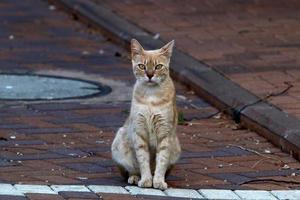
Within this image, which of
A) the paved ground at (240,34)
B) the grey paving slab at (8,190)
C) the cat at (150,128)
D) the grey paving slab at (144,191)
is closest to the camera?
the grey paving slab at (8,190)

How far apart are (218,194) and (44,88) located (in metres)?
3.47

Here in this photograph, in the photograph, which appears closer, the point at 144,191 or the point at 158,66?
the point at 144,191

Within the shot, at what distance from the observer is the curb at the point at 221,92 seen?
8.63 metres

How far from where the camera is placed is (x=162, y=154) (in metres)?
7.38

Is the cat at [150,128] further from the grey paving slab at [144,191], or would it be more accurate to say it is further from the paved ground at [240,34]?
the paved ground at [240,34]

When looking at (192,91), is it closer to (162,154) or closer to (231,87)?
(231,87)

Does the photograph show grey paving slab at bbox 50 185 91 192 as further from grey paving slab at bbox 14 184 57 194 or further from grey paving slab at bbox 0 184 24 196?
grey paving slab at bbox 0 184 24 196

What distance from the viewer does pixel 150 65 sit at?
7.43 m

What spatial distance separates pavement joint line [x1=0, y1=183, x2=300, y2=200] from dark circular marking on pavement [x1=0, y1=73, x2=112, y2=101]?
8.91 feet

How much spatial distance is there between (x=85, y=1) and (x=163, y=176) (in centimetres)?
707

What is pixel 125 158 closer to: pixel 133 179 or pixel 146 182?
pixel 133 179

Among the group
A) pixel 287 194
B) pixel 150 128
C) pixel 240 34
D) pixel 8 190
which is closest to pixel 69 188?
pixel 8 190

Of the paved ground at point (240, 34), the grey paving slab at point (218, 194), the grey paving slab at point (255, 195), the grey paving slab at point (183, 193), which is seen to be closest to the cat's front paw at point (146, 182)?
the grey paving slab at point (183, 193)

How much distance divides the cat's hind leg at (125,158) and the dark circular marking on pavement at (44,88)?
2555mm
